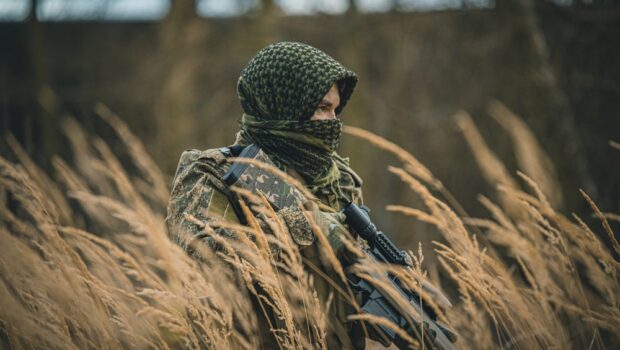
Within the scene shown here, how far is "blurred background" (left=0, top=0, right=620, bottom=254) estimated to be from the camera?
5.04 metres

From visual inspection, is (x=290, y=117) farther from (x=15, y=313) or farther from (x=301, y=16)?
(x=301, y=16)

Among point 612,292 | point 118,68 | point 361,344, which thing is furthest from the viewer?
point 118,68

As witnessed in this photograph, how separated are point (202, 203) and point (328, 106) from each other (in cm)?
65

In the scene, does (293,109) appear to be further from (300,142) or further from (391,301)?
(391,301)

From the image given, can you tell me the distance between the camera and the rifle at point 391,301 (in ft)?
5.26

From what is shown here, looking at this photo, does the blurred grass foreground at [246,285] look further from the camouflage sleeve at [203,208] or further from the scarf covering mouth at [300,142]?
the scarf covering mouth at [300,142]

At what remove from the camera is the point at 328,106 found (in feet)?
6.60

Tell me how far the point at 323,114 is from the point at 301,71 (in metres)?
0.19

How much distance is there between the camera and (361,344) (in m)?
1.89

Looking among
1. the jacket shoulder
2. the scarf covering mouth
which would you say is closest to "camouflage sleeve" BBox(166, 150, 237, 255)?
the scarf covering mouth

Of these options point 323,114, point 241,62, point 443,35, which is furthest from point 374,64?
point 323,114

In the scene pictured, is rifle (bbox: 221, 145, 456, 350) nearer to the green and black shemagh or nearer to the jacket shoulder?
the green and black shemagh

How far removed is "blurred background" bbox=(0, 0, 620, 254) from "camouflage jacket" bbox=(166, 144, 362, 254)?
3807mm

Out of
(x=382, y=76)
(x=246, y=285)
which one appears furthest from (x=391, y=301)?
(x=382, y=76)
